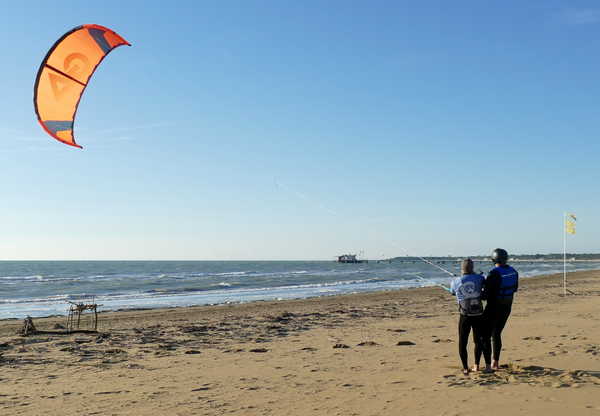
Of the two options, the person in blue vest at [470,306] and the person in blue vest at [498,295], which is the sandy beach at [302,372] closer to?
the person in blue vest at [470,306]

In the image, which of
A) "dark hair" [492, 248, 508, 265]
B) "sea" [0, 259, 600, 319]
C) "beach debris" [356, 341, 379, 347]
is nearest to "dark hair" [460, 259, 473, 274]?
"dark hair" [492, 248, 508, 265]

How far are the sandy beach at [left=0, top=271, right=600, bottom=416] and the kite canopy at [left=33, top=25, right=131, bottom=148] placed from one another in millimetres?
3265

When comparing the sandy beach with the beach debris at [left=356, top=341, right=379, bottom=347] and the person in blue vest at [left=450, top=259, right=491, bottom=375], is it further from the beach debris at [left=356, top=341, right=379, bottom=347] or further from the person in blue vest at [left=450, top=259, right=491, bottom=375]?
the person in blue vest at [left=450, top=259, right=491, bottom=375]

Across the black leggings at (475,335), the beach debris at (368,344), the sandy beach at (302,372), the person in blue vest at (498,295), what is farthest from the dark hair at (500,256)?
the beach debris at (368,344)

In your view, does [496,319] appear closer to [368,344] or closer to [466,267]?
[466,267]

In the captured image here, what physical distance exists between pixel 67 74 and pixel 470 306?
223 inches

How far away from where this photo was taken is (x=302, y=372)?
293 inches

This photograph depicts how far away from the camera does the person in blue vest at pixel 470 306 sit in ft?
21.2

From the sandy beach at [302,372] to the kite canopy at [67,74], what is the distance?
10.7ft

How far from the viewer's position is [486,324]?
662 cm

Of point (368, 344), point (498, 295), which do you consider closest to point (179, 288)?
point (368, 344)

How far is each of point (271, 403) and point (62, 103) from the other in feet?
14.2

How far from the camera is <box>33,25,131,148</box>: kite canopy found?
6.07 metres

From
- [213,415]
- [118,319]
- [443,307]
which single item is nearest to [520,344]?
[213,415]
